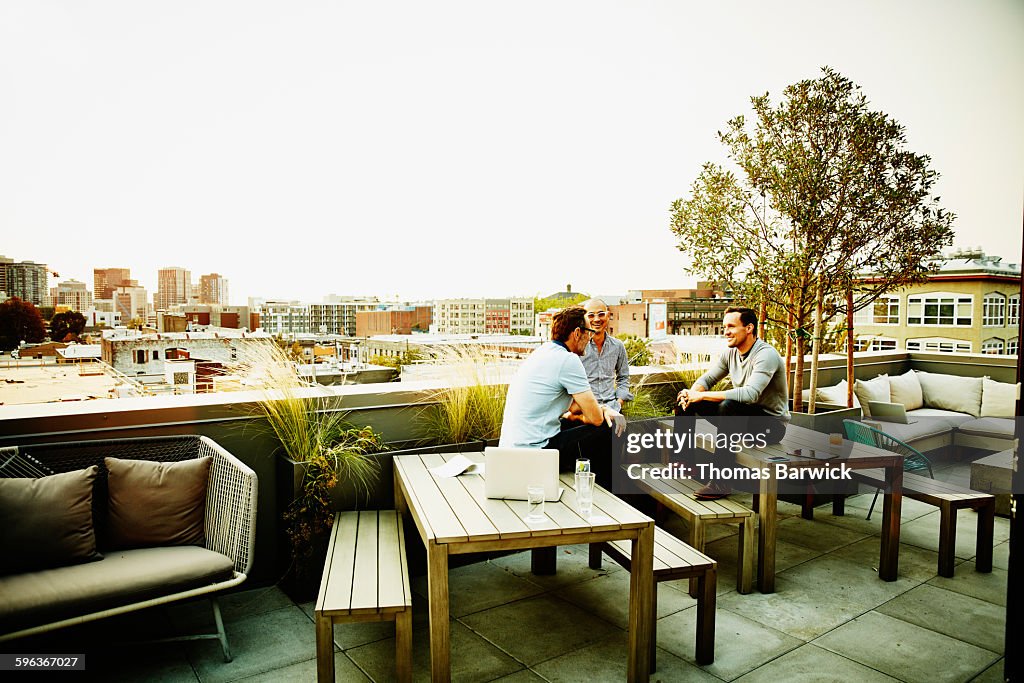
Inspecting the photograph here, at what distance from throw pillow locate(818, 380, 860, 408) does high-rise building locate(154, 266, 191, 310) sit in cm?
543

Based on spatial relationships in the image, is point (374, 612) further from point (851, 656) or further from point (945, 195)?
point (945, 195)

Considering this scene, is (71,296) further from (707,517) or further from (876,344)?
(876,344)

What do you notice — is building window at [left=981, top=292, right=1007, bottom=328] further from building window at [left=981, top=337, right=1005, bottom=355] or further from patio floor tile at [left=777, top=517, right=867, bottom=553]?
patio floor tile at [left=777, top=517, right=867, bottom=553]

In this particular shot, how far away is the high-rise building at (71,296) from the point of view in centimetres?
391

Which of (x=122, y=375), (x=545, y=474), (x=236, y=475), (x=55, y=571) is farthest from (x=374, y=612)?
(x=122, y=375)

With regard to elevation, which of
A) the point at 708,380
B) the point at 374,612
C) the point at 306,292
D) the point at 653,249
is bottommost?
the point at 374,612

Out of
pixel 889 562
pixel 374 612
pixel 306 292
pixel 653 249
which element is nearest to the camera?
pixel 374 612

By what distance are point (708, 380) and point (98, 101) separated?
4447 millimetres

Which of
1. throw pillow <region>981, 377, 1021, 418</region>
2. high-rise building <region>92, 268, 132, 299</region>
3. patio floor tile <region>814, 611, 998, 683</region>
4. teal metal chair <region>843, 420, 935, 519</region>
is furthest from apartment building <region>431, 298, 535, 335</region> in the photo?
throw pillow <region>981, 377, 1021, 418</region>

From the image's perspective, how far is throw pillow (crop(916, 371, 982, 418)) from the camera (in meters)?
6.30

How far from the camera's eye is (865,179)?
4.85 m

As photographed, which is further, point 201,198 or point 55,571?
point 201,198

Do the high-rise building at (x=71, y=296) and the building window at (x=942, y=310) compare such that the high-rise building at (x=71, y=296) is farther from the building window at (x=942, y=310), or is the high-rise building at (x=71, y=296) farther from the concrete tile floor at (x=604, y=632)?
the building window at (x=942, y=310)

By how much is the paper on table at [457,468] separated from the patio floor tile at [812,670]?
4.64 feet
